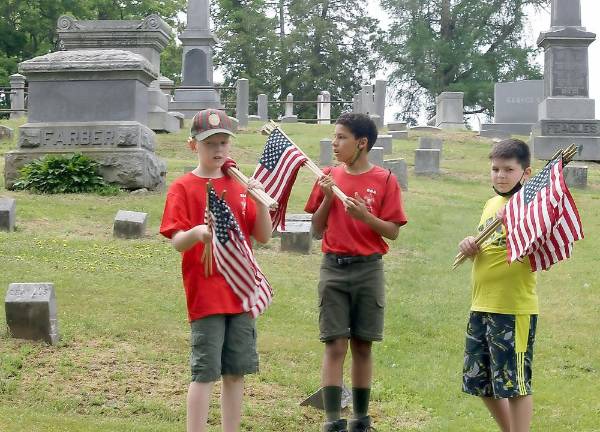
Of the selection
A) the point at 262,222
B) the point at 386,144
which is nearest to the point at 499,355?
the point at 262,222

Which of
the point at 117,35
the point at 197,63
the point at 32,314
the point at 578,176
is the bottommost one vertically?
the point at 32,314

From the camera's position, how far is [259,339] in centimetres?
809

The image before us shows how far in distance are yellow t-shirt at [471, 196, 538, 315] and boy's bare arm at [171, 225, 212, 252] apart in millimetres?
1485

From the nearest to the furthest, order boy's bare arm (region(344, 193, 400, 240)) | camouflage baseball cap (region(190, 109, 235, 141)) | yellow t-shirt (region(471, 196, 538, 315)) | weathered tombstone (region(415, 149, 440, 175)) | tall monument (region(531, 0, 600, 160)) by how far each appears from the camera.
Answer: camouflage baseball cap (region(190, 109, 235, 141)), yellow t-shirt (region(471, 196, 538, 315)), boy's bare arm (region(344, 193, 400, 240)), weathered tombstone (region(415, 149, 440, 175)), tall monument (region(531, 0, 600, 160))

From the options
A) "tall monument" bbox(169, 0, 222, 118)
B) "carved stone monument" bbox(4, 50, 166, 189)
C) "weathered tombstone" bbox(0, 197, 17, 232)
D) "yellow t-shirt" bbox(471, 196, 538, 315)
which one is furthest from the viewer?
"tall monument" bbox(169, 0, 222, 118)

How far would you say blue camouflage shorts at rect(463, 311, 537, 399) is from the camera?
5188 mm

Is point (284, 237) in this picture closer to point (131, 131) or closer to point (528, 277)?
point (131, 131)

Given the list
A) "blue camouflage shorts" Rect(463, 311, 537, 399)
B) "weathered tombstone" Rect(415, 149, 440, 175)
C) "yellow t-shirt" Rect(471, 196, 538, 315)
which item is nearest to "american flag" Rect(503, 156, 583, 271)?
"yellow t-shirt" Rect(471, 196, 538, 315)

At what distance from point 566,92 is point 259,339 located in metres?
20.0

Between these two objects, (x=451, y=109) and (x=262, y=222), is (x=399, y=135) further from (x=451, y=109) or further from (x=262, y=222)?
(x=262, y=222)

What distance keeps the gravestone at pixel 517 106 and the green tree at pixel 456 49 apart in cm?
1931

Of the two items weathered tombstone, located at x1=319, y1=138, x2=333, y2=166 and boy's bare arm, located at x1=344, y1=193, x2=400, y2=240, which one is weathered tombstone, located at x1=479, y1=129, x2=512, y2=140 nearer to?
weathered tombstone, located at x1=319, y1=138, x2=333, y2=166

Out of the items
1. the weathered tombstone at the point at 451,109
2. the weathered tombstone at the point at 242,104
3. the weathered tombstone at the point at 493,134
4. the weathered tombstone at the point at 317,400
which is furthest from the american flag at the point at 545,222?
the weathered tombstone at the point at 451,109

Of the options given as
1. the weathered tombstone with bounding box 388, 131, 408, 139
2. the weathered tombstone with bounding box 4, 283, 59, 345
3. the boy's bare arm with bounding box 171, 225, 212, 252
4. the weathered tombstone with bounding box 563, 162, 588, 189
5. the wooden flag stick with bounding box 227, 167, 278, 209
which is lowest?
the weathered tombstone with bounding box 4, 283, 59, 345
